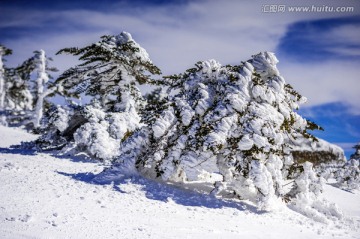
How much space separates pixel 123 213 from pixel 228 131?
10.0ft

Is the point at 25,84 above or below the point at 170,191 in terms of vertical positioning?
above

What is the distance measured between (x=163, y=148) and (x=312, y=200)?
13.6 ft

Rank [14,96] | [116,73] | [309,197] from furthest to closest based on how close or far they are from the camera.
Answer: [14,96], [116,73], [309,197]

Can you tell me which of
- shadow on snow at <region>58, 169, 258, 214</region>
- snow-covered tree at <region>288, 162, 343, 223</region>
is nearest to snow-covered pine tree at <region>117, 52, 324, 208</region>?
shadow on snow at <region>58, 169, 258, 214</region>

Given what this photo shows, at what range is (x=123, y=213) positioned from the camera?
540cm

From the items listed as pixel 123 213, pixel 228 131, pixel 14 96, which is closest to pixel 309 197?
pixel 228 131

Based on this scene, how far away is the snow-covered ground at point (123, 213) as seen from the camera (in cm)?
462

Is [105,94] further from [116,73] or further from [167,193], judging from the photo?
[167,193]

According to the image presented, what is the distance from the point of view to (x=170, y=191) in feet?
22.8

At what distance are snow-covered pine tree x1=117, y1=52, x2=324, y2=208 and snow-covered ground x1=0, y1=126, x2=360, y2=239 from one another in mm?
551

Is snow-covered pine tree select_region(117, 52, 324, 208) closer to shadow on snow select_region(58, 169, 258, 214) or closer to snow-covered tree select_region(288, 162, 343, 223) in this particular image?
shadow on snow select_region(58, 169, 258, 214)

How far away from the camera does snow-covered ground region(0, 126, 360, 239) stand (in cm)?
462

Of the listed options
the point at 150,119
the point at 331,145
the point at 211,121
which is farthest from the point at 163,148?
the point at 331,145

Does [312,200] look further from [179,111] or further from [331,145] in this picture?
[331,145]
